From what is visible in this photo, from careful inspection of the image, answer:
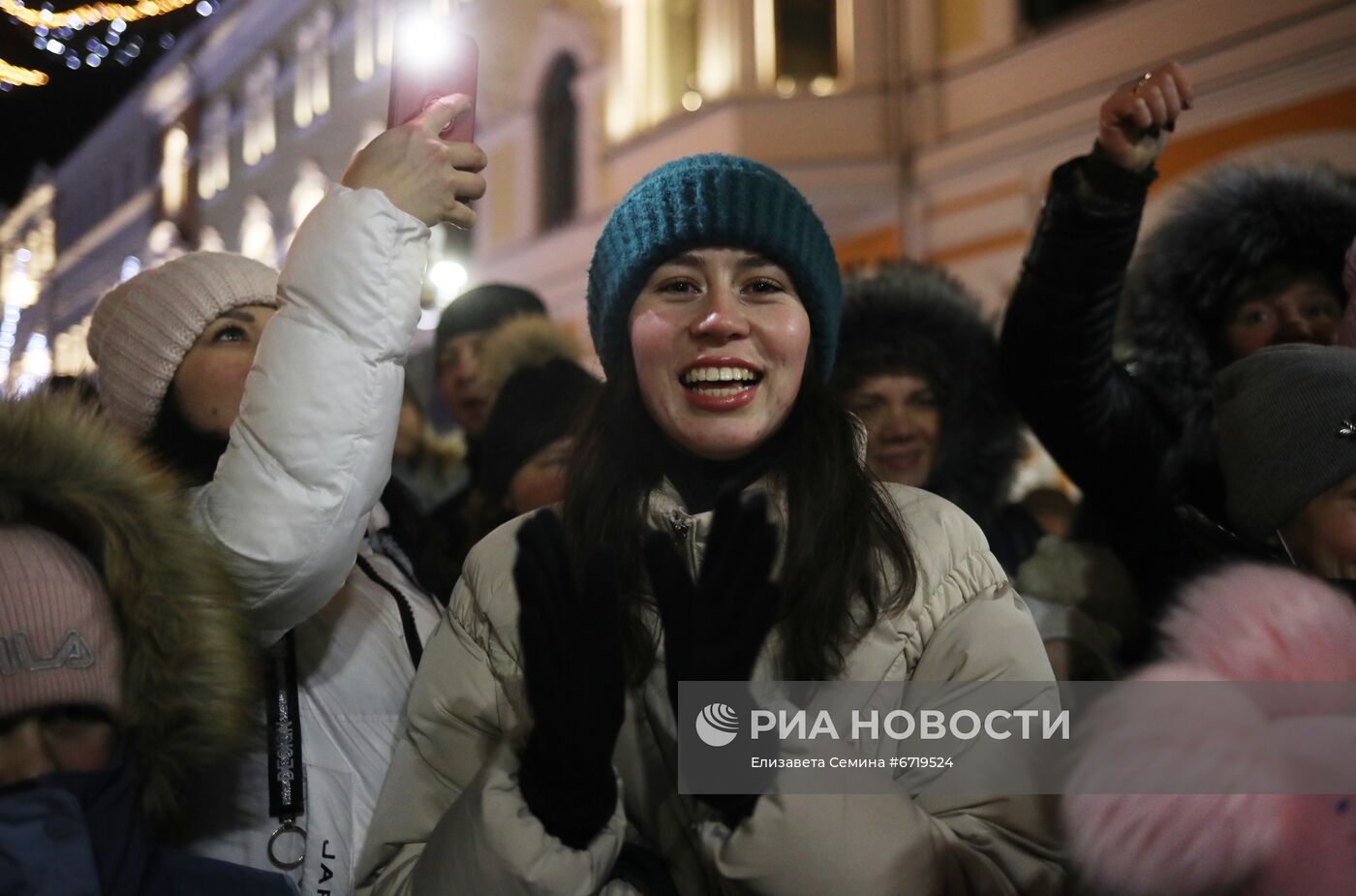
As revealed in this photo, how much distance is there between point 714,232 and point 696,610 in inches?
25.7

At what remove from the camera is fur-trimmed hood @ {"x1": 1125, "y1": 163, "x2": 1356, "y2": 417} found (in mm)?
2324

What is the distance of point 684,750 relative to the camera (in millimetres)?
1280

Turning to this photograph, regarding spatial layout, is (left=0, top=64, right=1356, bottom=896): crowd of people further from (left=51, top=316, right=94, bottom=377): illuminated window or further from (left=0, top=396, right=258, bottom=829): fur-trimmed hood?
(left=51, top=316, right=94, bottom=377): illuminated window

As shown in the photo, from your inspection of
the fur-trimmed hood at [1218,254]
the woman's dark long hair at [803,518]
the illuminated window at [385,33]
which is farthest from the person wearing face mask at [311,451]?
the illuminated window at [385,33]

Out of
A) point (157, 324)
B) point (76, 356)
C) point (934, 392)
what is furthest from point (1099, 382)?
point (76, 356)

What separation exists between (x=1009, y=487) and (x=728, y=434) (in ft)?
5.78

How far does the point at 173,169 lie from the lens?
6.73 m

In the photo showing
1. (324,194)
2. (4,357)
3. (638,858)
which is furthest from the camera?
(4,357)

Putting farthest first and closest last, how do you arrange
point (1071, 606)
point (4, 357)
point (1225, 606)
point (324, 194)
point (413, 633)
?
point (4, 357) → point (1071, 606) → point (413, 633) → point (324, 194) → point (1225, 606)

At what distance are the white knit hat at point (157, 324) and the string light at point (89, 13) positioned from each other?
1.66 metres

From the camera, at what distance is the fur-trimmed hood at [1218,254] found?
7.63 feet

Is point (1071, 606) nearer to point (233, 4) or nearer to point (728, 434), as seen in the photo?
point (728, 434)

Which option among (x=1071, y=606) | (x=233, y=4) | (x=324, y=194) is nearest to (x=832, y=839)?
(x=324, y=194)

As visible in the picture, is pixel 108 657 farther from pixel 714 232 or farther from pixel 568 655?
pixel 714 232
